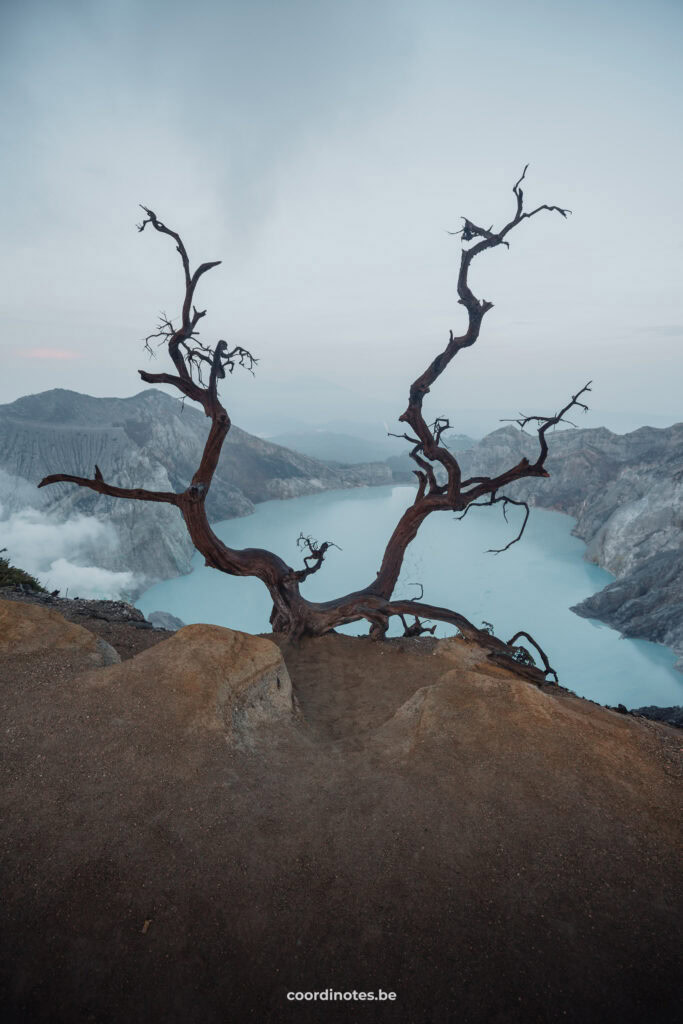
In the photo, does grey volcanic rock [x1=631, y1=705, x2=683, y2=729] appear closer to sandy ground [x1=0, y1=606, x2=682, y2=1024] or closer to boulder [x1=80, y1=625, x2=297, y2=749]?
sandy ground [x1=0, y1=606, x2=682, y2=1024]

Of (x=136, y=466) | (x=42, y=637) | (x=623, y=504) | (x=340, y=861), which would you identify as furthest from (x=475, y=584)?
(x=340, y=861)

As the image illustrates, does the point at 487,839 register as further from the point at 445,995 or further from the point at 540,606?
the point at 540,606

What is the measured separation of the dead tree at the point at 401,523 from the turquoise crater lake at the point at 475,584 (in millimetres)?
8553

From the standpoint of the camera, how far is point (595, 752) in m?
4.76

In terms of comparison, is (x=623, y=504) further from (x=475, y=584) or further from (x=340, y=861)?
(x=340, y=861)

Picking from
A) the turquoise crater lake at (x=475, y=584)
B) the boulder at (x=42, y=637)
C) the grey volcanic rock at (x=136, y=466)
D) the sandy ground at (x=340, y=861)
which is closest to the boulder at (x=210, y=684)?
the sandy ground at (x=340, y=861)

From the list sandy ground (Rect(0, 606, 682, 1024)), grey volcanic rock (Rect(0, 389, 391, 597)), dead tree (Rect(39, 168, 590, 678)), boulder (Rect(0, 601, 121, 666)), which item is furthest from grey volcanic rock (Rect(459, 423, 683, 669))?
grey volcanic rock (Rect(0, 389, 391, 597))

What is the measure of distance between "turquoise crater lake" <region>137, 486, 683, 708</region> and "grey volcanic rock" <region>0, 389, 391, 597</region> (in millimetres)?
3097

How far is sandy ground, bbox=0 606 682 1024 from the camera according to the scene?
2.86m

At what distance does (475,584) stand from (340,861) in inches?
1199

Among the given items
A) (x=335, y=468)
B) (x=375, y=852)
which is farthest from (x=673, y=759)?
(x=335, y=468)

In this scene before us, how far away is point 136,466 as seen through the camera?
38.1m

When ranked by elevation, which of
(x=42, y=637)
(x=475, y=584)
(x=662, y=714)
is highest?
(x=42, y=637)

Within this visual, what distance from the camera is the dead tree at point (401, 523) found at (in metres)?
7.94
